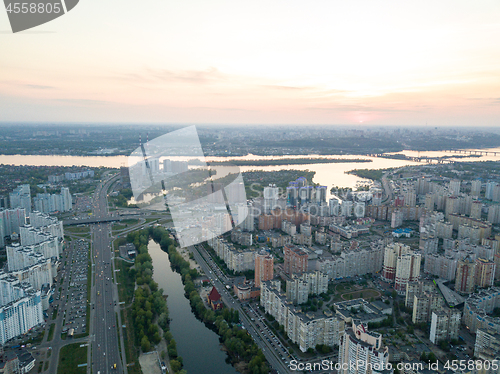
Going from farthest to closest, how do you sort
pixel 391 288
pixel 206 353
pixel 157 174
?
pixel 157 174 → pixel 391 288 → pixel 206 353

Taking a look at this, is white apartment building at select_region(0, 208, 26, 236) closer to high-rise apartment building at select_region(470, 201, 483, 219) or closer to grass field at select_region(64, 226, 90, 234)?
grass field at select_region(64, 226, 90, 234)

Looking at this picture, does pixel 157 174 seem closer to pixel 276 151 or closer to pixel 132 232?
pixel 132 232

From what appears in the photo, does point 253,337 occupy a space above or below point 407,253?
below

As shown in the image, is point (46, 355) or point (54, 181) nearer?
point (46, 355)

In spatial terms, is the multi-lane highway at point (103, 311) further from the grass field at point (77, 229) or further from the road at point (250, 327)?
the road at point (250, 327)

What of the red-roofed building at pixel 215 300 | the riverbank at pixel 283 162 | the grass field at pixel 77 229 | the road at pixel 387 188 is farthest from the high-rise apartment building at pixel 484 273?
the riverbank at pixel 283 162

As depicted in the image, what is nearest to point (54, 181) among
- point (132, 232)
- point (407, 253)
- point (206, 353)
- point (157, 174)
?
point (157, 174)

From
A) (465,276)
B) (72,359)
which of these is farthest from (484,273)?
(72,359)
